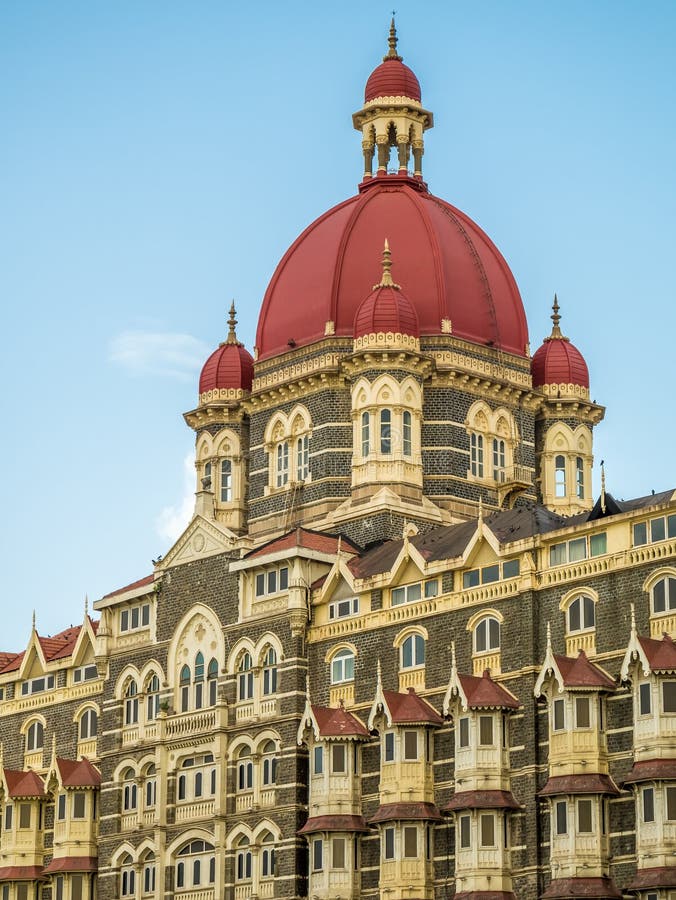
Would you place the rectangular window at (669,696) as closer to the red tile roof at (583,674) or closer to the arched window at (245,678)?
the red tile roof at (583,674)

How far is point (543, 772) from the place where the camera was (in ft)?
243

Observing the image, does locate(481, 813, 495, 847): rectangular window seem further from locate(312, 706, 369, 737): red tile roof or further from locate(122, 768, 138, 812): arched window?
locate(122, 768, 138, 812): arched window

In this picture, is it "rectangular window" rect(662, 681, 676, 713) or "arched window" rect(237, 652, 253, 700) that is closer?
"rectangular window" rect(662, 681, 676, 713)

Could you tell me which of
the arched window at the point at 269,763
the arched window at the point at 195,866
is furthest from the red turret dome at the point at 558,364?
the arched window at the point at 195,866

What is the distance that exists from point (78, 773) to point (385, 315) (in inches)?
887

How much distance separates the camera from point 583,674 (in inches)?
2847

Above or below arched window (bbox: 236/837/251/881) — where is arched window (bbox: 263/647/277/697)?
above

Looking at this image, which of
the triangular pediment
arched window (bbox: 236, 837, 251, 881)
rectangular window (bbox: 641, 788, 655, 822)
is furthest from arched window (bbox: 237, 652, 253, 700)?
rectangular window (bbox: 641, 788, 655, 822)

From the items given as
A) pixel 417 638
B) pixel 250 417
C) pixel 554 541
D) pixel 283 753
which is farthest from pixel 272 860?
pixel 250 417

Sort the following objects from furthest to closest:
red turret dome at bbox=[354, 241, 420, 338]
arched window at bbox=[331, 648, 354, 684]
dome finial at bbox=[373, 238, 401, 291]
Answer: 1. dome finial at bbox=[373, 238, 401, 291]
2. red turret dome at bbox=[354, 241, 420, 338]
3. arched window at bbox=[331, 648, 354, 684]

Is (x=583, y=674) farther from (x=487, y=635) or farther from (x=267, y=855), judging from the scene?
(x=267, y=855)

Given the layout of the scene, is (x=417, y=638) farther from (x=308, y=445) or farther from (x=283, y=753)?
(x=308, y=445)

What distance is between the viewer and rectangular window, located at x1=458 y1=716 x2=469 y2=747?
7612 centimetres

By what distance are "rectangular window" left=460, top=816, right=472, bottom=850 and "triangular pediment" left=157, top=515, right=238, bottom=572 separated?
55.6 feet
